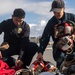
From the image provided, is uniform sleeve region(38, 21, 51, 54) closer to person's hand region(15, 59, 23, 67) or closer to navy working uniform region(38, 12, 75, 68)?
navy working uniform region(38, 12, 75, 68)

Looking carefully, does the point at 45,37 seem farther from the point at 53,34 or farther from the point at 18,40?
the point at 18,40

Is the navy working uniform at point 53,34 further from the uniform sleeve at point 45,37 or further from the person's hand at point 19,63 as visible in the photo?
the person's hand at point 19,63

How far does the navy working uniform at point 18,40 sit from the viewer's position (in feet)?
21.1

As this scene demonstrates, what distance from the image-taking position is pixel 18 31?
Answer: 6434 millimetres

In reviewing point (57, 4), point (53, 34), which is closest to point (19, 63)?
point (53, 34)

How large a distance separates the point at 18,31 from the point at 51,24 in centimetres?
78

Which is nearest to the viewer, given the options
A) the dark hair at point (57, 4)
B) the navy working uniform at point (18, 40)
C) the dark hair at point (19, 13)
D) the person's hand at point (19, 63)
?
the dark hair at point (57, 4)

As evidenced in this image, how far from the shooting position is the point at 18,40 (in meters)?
6.55

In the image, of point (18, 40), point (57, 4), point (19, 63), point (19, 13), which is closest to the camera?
point (57, 4)

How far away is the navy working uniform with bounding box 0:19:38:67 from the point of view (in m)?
6.43

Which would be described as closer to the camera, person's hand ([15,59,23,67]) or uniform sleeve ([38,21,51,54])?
person's hand ([15,59,23,67])

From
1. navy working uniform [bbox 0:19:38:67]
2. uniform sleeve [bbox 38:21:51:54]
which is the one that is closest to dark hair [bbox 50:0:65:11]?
uniform sleeve [bbox 38:21:51:54]

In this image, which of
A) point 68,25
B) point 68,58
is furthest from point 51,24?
point 68,58

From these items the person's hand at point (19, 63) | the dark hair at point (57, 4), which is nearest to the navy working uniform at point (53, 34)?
the dark hair at point (57, 4)
